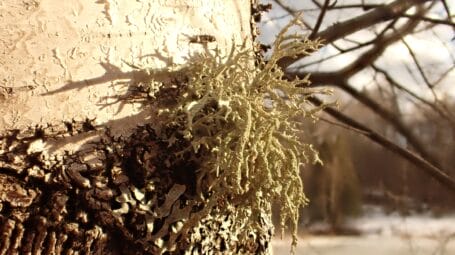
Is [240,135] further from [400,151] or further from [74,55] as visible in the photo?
[400,151]

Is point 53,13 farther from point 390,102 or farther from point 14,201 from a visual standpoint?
point 390,102

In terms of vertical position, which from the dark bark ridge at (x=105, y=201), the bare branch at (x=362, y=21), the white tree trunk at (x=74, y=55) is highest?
the bare branch at (x=362, y=21)

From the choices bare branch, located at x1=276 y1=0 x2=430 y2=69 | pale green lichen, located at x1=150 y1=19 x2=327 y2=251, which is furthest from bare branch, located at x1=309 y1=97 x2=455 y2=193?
pale green lichen, located at x1=150 y1=19 x2=327 y2=251

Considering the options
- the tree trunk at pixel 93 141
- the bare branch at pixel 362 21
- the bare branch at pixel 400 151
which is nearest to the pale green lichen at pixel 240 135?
the tree trunk at pixel 93 141

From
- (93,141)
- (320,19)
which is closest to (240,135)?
(93,141)

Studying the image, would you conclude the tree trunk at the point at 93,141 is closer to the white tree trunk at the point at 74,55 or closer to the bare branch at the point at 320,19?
the white tree trunk at the point at 74,55

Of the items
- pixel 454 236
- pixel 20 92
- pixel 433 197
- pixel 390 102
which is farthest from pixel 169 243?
pixel 433 197
